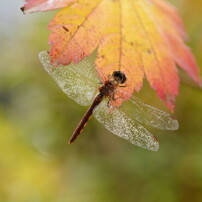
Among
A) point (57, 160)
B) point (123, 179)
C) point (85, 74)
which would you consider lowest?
point (57, 160)

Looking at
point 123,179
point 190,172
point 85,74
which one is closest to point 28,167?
point 123,179

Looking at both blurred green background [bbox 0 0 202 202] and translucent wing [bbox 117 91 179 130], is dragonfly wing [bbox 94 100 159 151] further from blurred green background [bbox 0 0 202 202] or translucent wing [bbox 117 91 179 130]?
blurred green background [bbox 0 0 202 202]

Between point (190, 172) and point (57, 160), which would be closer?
point (190, 172)

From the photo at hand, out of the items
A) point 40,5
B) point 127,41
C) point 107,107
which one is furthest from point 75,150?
point 40,5

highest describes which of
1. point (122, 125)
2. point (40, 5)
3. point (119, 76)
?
point (40, 5)

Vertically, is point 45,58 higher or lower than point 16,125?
higher

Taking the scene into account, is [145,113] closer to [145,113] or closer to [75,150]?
[145,113]

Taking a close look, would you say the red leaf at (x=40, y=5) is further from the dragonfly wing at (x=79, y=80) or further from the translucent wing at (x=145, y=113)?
the translucent wing at (x=145, y=113)

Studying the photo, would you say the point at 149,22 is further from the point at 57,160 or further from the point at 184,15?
the point at 57,160
